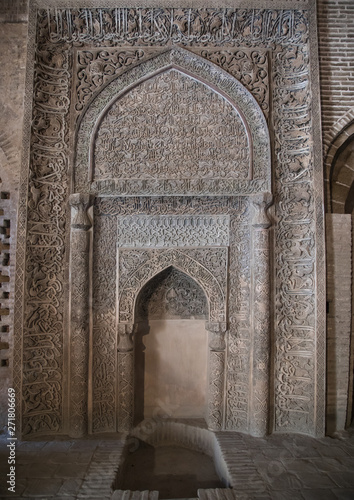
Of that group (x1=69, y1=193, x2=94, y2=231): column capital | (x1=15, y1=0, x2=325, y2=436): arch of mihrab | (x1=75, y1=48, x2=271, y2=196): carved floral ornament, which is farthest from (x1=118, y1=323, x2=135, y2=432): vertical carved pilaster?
(x1=75, y1=48, x2=271, y2=196): carved floral ornament

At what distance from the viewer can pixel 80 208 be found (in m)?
3.53

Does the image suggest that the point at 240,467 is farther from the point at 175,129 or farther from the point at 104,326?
the point at 175,129

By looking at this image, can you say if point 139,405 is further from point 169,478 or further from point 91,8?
point 91,8

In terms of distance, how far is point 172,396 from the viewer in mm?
4012

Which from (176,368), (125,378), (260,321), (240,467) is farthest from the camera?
(176,368)

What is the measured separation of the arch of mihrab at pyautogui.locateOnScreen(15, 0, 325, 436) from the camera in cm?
353

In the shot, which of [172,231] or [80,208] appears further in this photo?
[172,231]

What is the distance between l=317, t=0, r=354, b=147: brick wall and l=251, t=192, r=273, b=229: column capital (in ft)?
3.17

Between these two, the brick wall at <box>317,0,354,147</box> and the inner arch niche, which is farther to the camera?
the inner arch niche

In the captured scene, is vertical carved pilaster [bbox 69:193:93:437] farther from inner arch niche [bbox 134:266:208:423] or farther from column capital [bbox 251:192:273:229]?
column capital [bbox 251:192:273:229]

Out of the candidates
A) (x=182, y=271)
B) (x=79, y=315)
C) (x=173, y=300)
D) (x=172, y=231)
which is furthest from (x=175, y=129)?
(x=79, y=315)

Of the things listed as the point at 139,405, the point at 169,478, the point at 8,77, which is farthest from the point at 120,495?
the point at 8,77

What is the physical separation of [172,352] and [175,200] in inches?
76.0

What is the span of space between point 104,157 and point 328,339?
332 centimetres
